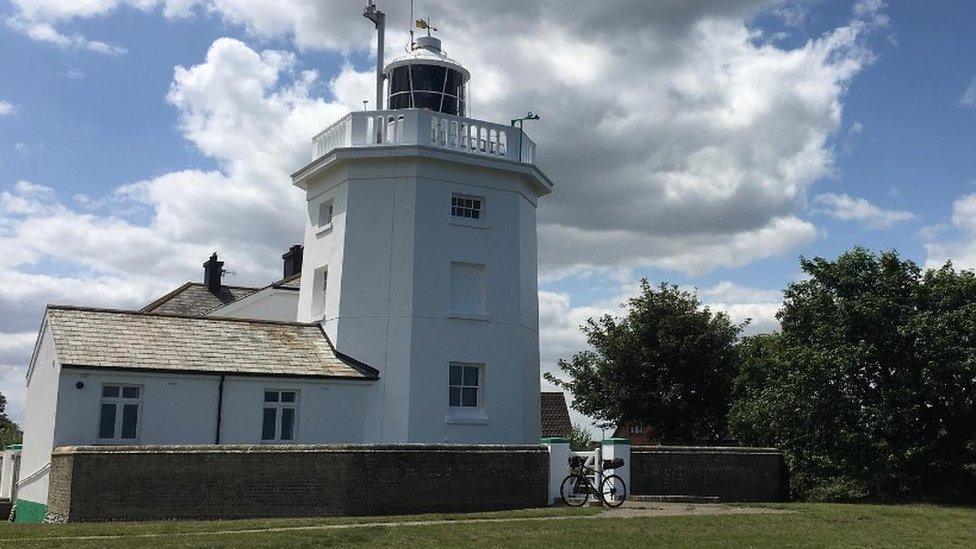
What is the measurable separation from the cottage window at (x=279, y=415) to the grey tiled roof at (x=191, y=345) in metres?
0.63

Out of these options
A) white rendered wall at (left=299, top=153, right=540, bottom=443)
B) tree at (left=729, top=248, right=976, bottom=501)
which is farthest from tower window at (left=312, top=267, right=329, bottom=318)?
tree at (left=729, top=248, right=976, bottom=501)

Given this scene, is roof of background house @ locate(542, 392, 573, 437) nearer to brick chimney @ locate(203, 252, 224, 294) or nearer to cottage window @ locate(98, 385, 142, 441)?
brick chimney @ locate(203, 252, 224, 294)

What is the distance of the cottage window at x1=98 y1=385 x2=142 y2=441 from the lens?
21109mm

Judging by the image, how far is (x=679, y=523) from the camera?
1695 cm

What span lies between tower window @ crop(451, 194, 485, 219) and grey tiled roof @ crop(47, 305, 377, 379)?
4756mm

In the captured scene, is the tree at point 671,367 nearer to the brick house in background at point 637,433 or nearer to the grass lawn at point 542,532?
the brick house in background at point 637,433

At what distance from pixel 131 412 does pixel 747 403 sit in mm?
16814

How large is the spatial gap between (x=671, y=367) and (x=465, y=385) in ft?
36.9

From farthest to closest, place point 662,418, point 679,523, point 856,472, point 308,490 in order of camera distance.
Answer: point 662,418, point 856,472, point 308,490, point 679,523

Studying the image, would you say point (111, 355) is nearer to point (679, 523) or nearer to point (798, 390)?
point (679, 523)

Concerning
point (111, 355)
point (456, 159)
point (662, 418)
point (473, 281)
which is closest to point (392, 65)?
point (456, 159)

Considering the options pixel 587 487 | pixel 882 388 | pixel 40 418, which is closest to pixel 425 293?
pixel 587 487

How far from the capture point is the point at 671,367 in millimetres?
34250

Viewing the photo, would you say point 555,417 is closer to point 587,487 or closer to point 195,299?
point 195,299
